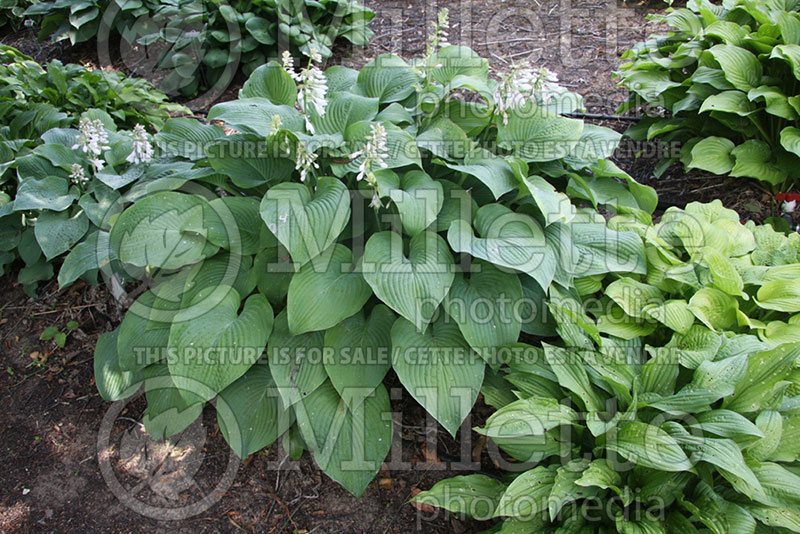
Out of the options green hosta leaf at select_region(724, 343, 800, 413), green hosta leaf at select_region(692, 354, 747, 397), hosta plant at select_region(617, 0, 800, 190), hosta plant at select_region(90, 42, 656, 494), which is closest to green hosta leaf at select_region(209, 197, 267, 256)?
hosta plant at select_region(90, 42, 656, 494)

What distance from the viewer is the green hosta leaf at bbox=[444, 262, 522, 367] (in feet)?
7.05

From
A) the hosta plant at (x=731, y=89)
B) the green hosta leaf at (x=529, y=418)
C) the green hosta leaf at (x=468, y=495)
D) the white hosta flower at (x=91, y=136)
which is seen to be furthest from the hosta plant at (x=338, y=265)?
the hosta plant at (x=731, y=89)

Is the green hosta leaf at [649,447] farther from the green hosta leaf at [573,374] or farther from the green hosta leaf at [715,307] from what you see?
the green hosta leaf at [715,307]

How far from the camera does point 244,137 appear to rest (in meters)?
2.41

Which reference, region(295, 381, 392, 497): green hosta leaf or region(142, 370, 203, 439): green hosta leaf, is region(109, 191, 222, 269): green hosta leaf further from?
region(295, 381, 392, 497): green hosta leaf

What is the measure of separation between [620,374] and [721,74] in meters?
2.21

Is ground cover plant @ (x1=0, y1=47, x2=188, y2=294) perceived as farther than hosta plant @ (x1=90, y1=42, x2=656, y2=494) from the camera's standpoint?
Yes

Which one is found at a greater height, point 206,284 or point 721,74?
point 721,74

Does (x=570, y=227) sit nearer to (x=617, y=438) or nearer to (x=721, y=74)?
(x=617, y=438)

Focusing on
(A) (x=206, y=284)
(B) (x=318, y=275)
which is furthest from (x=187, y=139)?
(B) (x=318, y=275)

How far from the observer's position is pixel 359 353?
7.25 ft

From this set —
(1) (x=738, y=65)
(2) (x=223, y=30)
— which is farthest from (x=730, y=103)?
(2) (x=223, y=30)

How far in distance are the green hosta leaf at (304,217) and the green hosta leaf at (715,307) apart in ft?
4.78

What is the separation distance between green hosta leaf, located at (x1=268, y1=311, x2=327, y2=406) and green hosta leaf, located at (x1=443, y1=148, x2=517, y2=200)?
0.89 m
